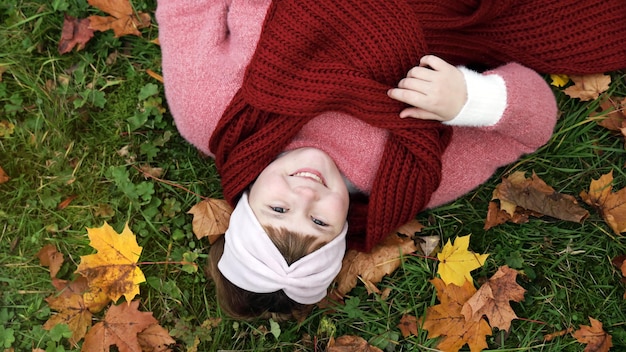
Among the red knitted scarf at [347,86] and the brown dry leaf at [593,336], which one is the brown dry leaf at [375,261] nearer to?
the red knitted scarf at [347,86]

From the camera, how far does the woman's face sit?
7.13ft

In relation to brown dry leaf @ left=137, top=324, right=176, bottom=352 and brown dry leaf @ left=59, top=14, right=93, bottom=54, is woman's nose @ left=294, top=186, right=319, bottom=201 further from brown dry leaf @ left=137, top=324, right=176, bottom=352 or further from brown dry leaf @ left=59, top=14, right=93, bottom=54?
brown dry leaf @ left=59, top=14, right=93, bottom=54

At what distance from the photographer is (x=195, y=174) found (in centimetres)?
291

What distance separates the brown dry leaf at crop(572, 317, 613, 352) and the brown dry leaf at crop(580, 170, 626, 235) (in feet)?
1.54

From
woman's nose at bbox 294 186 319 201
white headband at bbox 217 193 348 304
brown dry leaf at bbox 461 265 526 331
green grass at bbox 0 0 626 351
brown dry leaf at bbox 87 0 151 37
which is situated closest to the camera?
woman's nose at bbox 294 186 319 201

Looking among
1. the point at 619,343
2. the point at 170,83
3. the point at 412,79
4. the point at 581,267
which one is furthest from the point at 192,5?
the point at 619,343

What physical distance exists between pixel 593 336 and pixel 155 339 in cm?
213

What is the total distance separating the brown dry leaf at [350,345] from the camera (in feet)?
9.04

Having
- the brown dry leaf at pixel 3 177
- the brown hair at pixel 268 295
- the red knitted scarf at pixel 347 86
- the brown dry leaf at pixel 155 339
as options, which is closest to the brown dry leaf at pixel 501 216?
the red knitted scarf at pixel 347 86

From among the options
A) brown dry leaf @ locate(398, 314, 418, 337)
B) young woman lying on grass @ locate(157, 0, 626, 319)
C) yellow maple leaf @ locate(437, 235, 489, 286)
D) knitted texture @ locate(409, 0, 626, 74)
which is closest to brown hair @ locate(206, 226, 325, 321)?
young woman lying on grass @ locate(157, 0, 626, 319)

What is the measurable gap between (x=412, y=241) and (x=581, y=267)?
2.79 feet

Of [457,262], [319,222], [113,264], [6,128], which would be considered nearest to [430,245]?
[457,262]

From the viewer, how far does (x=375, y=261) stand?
2.83 metres

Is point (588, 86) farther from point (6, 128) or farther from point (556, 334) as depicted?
point (6, 128)
